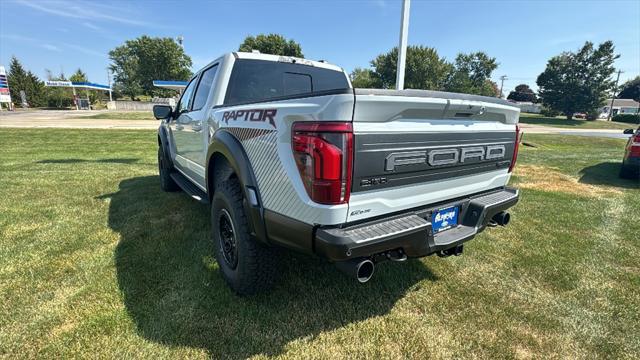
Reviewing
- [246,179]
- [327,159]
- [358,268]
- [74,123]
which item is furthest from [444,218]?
Result: [74,123]

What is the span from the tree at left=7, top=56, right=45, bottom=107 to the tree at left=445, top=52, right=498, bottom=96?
2564 inches

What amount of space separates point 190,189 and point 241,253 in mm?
1854

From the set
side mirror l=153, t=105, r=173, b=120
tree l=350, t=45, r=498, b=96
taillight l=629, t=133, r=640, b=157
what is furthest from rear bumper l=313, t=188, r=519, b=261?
tree l=350, t=45, r=498, b=96

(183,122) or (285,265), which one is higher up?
(183,122)

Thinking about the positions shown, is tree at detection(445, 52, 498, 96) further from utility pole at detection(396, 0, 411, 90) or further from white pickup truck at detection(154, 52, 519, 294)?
white pickup truck at detection(154, 52, 519, 294)

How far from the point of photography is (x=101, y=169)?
7074 mm

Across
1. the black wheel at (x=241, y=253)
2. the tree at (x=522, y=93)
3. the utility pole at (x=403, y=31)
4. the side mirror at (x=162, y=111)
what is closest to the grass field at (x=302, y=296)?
the black wheel at (x=241, y=253)

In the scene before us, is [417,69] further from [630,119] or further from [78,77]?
[78,77]

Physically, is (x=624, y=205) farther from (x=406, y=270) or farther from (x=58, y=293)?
(x=58, y=293)

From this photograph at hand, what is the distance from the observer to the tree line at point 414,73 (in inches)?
1613

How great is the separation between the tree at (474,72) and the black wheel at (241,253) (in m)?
61.4

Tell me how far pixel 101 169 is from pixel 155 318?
6.16 metres

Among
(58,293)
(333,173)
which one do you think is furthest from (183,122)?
(333,173)

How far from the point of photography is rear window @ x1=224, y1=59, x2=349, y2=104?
3238 millimetres
